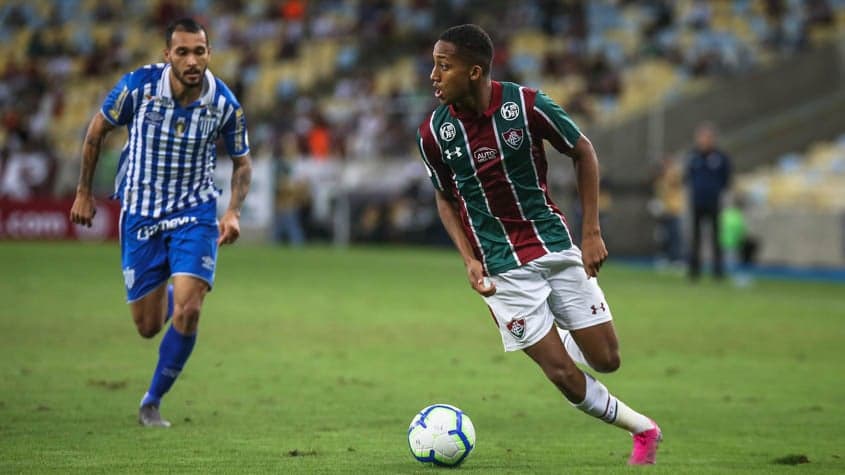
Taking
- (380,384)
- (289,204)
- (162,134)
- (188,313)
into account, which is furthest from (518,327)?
(289,204)

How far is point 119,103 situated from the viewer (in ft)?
25.6

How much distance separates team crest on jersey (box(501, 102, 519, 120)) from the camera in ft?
21.1

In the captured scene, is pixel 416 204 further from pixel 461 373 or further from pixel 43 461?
pixel 43 461

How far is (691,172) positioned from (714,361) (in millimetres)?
9080

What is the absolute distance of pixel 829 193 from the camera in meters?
26.8

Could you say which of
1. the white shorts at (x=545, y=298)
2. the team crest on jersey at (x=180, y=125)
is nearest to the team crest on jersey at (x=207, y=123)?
the team crest on jersey at (x=180, y=125)

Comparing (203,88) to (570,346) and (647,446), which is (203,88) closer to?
(570,346)

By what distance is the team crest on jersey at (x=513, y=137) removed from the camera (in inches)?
254

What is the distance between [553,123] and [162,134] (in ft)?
8.74

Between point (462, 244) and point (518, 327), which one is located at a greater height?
point (462, 244)

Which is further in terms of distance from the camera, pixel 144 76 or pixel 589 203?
pixel 144 76

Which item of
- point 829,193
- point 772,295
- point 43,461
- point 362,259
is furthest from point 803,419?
point 829,193

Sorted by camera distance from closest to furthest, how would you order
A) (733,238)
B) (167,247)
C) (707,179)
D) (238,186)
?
(167,247) < (238,186) < (707,179) < (733,238)

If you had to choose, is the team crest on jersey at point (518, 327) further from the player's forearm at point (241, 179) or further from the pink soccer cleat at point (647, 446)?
the player's forearm at point (241, 179)
